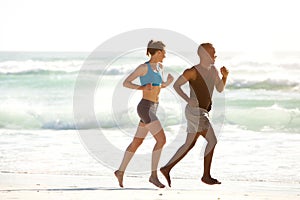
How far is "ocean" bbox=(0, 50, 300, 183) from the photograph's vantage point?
10.9 metres

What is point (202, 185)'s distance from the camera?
345 inches

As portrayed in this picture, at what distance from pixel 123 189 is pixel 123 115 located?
11.8 m

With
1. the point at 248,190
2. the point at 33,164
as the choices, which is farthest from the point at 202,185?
the point at 33,164

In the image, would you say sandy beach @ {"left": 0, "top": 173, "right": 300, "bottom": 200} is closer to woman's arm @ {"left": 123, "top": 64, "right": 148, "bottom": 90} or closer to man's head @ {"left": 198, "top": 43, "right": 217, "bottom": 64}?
woman's arm @ {"left": 123, "top": 64, "right": 148, "bottom": 90}

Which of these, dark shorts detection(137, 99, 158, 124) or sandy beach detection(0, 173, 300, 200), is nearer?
dark shorts detection(137, 99, 158, 124)

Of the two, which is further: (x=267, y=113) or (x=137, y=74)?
(x=267, y=113)

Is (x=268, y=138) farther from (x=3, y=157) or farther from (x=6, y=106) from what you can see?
(x=6, y=106)

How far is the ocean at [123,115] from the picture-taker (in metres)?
10.9

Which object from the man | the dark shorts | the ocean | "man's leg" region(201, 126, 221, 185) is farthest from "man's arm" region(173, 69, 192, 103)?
the ocean

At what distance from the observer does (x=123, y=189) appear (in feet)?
26.5

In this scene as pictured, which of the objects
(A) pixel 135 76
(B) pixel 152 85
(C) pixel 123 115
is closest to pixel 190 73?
(B) pixel 152 85

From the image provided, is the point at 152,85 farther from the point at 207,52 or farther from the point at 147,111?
the point at 207,52

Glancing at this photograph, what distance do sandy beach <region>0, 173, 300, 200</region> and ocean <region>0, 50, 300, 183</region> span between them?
0.64m

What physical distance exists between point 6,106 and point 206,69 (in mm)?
18318
